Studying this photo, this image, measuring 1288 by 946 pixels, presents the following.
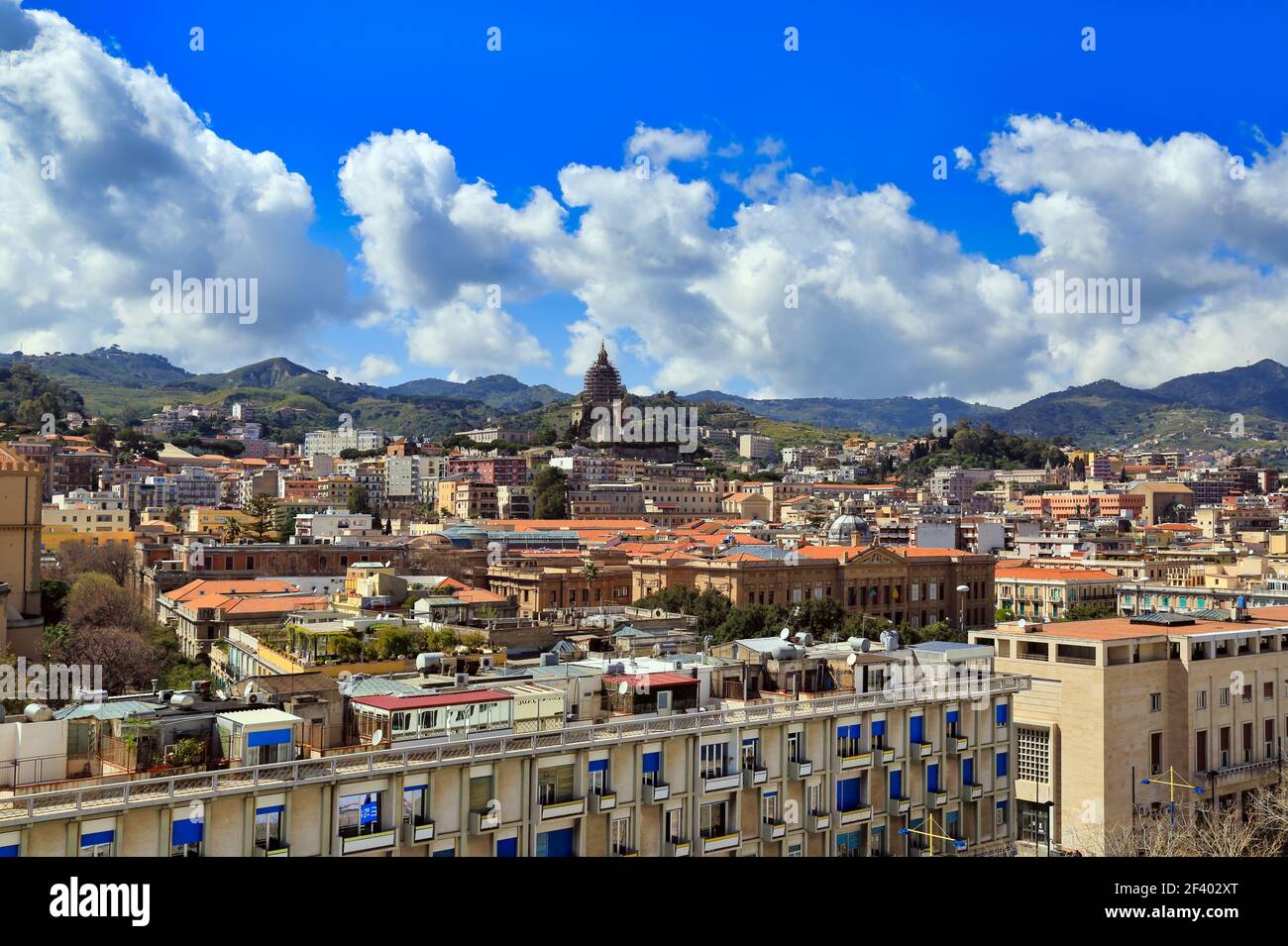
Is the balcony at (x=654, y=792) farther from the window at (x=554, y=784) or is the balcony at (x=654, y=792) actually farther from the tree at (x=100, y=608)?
the tree at (x=100, y=608)

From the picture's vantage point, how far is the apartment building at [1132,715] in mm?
29484

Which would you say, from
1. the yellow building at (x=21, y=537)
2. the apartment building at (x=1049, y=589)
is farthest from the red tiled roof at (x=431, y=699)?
the apartment building at (x=1049, y=589)

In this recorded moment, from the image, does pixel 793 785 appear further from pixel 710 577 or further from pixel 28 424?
pixel 28 424

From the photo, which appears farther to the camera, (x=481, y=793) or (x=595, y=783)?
(x=595, y=783)

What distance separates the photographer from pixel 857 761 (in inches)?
882

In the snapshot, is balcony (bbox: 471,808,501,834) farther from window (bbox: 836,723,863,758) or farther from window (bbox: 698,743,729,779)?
window (bbox: 836,723,863,758)

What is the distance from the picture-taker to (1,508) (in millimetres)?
45719

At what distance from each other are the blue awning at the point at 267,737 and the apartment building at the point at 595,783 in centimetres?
2

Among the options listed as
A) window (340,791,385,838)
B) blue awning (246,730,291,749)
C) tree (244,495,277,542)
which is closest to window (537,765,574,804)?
window (340,791,385,838)

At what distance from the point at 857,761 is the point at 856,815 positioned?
3.17 feet

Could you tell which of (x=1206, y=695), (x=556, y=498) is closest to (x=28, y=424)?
(x=556, y=498)

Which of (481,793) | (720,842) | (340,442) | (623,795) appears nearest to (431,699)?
(481,793)

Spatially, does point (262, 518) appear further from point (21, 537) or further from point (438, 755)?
point (438, 755)
